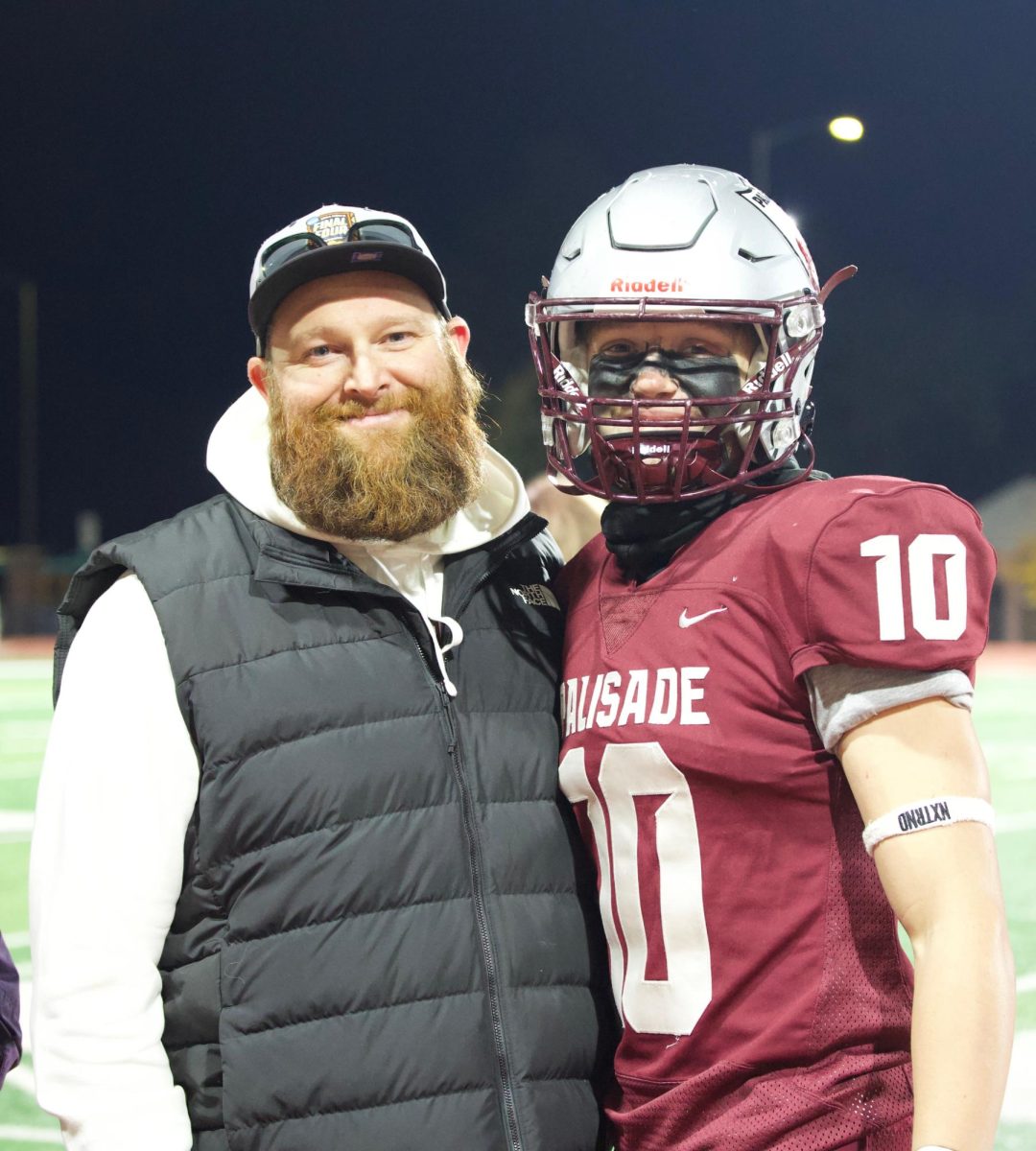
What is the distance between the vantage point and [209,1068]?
193 centimetres

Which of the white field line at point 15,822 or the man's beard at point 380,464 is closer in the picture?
the man's beard at point 380,464

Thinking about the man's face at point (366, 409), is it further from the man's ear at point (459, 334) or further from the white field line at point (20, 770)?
the white field line at point (20, 770)

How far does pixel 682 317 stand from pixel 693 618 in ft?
1.36

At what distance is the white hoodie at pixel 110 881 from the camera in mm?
1865

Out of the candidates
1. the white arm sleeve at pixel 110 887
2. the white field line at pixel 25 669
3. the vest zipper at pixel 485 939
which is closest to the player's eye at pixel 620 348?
the vest zipper at pixel 485 939

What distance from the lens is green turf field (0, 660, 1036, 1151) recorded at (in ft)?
12.3

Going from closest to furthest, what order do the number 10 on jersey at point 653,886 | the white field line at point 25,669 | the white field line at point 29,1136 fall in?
the number 10 on jersey at point 653,886
the white field line at point 29,1136
the white field line at point 25,669

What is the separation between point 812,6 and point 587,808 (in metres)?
39.1

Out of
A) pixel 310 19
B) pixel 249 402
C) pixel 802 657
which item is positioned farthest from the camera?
pixel 310 19

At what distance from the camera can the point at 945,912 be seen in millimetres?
1585

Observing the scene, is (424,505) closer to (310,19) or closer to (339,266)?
(339,266)

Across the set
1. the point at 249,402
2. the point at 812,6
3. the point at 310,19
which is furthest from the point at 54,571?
the point at 249,402

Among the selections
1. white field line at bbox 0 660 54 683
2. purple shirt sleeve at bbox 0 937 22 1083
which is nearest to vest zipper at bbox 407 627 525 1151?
purple shirt sleeve at bbox 0 937 22 1083

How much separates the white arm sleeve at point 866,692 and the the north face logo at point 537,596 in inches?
25.0
